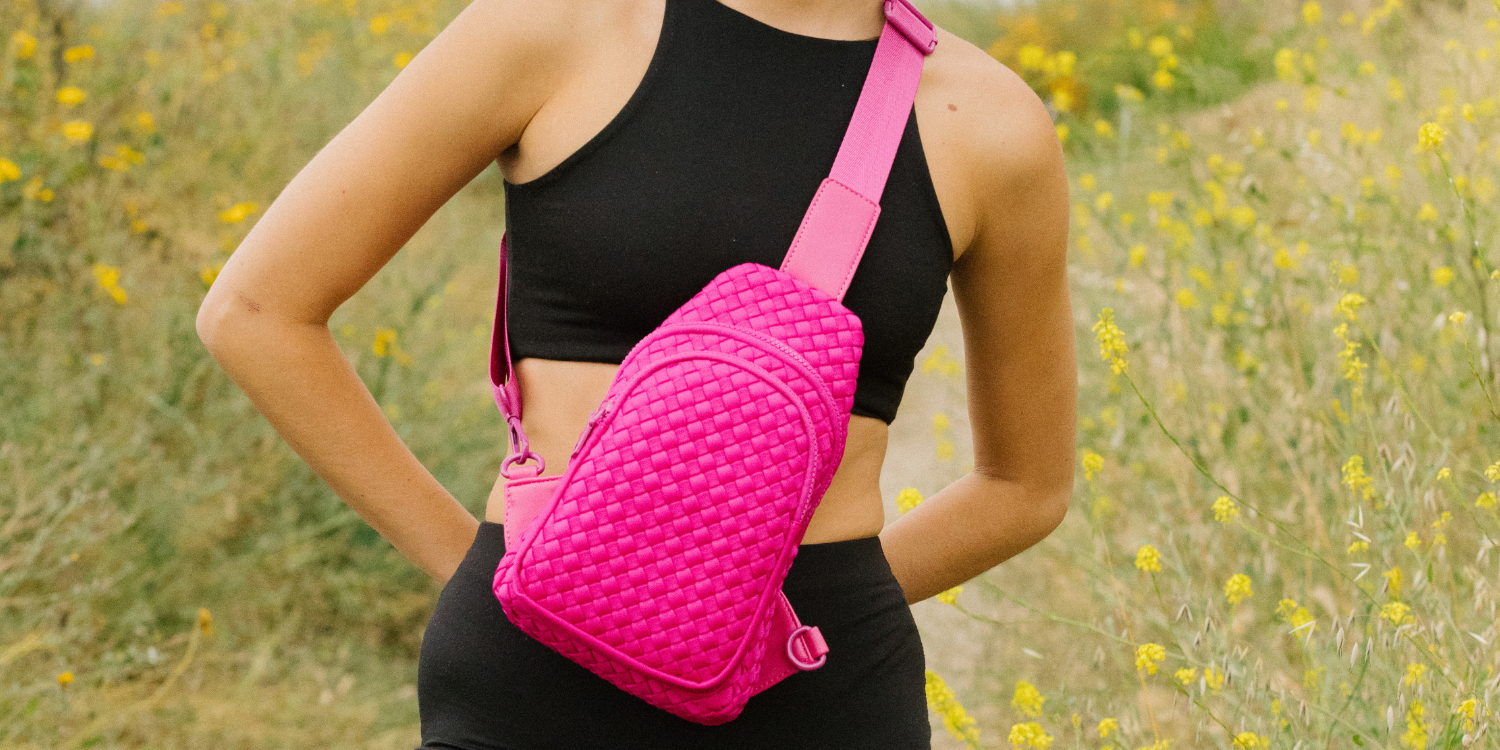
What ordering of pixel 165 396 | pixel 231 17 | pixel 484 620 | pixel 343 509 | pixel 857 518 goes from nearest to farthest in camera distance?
1. pixel 484 620
2. pixel 857 518
3. pixel 165 396
4. pixel 343 509
5. pixel 231 17

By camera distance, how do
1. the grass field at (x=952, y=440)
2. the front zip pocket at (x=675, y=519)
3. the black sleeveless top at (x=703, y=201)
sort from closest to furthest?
the front zip pocket at (x=675, y=519)
the black sleeveless top at (x=703, y=201)
the grass field at (x=952, y=440)

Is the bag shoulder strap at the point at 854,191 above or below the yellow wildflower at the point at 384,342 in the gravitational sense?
above

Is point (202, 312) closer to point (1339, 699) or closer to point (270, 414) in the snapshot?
point (270, 414)

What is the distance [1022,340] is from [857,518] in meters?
0.33

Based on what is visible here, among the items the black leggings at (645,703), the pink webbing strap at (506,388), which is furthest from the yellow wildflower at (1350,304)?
the pink webbing strap at (506,388)

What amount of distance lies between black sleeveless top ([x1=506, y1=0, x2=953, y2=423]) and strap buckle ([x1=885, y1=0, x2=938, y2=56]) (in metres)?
0.05

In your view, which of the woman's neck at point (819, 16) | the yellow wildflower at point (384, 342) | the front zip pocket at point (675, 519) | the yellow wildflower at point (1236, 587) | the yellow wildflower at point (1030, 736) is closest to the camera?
the front zip pocket at point (675, 519)

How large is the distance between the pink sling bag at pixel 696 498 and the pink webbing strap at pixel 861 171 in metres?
0.04

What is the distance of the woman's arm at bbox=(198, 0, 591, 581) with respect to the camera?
3.82ft

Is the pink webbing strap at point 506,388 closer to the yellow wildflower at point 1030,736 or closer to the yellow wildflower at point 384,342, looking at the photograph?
the yellow wildflower at point 1030,736

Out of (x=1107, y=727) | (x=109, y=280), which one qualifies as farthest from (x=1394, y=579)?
(x=109, y=280)

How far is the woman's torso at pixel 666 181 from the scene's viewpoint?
119 cm

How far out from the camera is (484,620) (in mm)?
1203

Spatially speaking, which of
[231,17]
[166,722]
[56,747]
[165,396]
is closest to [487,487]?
[165,396]
